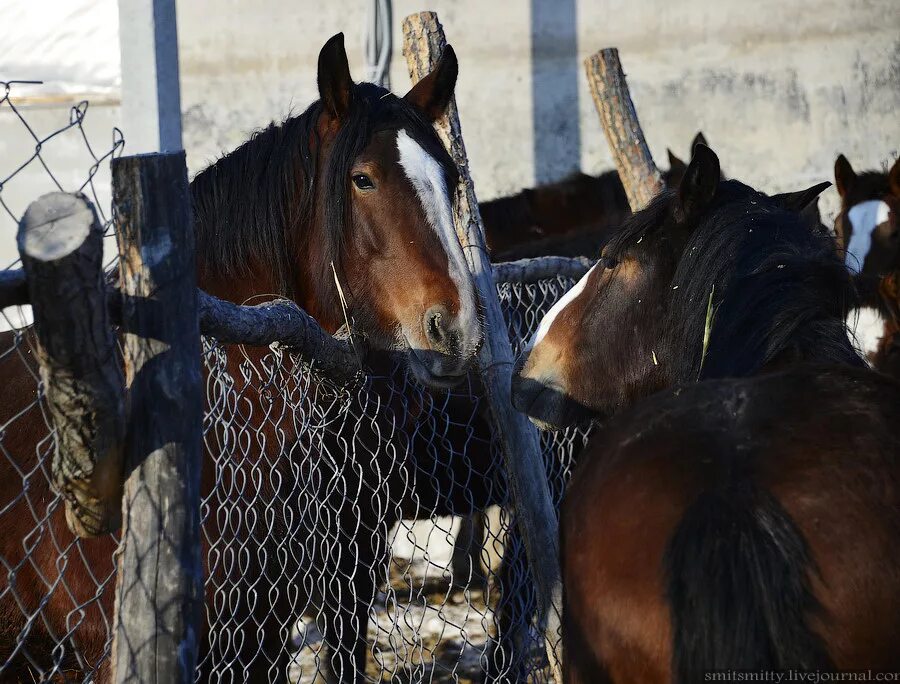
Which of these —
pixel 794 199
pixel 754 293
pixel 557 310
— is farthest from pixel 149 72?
pixel 754 293

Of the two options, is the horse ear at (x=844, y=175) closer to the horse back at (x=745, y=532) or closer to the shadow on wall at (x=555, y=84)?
the shadow on wall at (x=555, y=84)

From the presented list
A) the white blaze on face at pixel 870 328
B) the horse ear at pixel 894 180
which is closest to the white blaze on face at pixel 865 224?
the horse ear at pixel 894 180

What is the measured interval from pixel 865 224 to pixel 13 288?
5466 millimetres

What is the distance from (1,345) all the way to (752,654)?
90.9 inches

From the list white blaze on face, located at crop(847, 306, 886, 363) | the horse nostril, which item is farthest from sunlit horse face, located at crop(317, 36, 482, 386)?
white blaze on face, located at crop(847, 306, 886, 363)

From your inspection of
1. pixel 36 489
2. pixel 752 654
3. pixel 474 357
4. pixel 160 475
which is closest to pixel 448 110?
pixel 474 357

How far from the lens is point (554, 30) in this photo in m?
7.73

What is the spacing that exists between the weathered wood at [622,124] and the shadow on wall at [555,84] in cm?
260

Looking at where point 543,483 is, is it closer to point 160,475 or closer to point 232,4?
point 160,475

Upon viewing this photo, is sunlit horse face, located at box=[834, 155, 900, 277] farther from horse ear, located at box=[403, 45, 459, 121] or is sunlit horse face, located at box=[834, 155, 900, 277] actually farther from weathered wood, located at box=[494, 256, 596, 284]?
horse ear, located at box=[403, 45, 459, 121]

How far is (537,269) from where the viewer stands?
3.88 m

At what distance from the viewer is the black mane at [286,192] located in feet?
9.78

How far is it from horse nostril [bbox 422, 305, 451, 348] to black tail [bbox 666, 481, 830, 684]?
140 cm

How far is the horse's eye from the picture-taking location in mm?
2963
